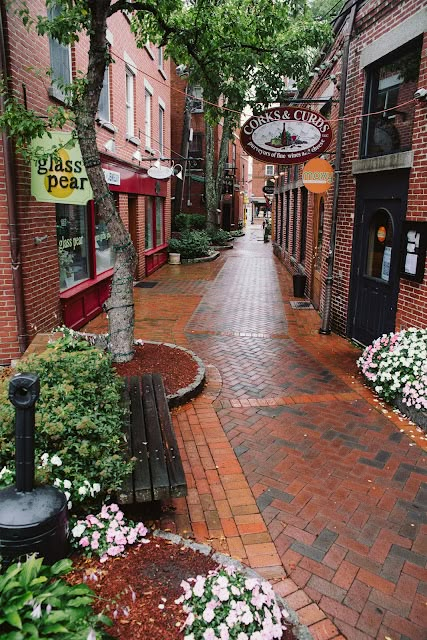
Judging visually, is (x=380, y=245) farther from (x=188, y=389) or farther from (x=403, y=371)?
(x=188, y=389)

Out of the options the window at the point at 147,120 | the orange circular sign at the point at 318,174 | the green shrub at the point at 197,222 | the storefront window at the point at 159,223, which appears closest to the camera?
the orange circular sign at the point at 318,174

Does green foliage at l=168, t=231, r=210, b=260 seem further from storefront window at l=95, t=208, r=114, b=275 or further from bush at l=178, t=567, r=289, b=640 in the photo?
bush at l=178, t=567, r=289, b=640

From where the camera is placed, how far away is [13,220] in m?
6.04

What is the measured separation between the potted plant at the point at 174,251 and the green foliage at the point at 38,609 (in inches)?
673

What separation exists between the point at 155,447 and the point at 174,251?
16272mm

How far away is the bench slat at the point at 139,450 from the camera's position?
3057 mm

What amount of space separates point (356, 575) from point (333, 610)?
35 centimetres

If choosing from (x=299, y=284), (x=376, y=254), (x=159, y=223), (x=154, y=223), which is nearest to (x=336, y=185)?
(x=376, y=254)

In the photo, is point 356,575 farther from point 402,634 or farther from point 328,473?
point 328,473

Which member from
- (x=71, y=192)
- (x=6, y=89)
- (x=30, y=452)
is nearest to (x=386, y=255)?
(x=71, y=192)

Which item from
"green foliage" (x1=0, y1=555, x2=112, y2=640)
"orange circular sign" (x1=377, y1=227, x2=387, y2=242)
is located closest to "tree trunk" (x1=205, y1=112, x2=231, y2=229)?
"orange circular sign" (x1=377, y1=227, x2=387, y2=242)

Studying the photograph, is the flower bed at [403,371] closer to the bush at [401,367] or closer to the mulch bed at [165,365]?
the bush at [401,367]

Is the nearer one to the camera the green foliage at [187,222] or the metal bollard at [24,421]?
the metal bollard at [24,421]

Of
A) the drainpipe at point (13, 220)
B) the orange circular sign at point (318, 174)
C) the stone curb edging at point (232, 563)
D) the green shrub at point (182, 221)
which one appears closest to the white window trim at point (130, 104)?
the orange circular sign at point (318, 174)
